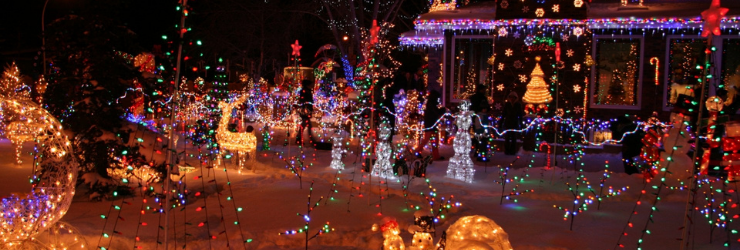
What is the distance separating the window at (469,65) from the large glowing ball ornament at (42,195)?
1283 centimetres

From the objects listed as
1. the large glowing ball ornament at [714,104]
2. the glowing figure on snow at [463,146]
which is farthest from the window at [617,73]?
the glowing figure on snow at [463,146]

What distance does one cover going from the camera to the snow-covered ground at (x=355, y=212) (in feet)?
21.0

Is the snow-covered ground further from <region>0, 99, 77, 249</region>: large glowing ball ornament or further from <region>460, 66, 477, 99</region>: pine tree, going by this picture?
<region>460, 66, 477, 99</region>: pine tree

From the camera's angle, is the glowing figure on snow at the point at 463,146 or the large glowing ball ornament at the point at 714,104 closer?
the large glowing ball ornament at the point at 714,104

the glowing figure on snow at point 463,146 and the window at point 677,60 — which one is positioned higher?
the window at point 677,60

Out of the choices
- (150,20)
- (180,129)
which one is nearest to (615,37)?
(180,129)

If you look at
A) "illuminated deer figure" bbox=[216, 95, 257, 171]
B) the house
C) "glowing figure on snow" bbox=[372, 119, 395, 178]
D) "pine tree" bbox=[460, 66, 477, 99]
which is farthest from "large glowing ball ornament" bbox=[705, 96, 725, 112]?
"pine tree" bbox=[460, 66, 477, 99]

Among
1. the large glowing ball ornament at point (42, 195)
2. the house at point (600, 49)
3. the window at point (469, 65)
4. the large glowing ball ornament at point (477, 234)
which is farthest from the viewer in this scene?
the window at point (469, 65)

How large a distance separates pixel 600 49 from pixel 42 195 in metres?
14.4

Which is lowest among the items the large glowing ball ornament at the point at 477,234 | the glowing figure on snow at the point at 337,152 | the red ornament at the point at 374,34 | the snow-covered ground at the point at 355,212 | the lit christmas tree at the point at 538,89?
the snow-covered ground at the point at 355,212

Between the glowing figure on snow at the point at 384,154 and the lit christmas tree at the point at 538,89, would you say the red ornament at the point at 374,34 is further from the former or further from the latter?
the lit christmas tree at the point at 538,89

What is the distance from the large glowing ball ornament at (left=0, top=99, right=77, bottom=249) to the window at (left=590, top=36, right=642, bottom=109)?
13.8 meters

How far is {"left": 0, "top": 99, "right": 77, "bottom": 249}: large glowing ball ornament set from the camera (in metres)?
5.12

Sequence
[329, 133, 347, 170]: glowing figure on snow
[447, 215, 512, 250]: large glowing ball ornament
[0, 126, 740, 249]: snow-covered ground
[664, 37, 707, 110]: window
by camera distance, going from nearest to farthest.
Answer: [447, 215, 512, 250]: large glowing ball ornament, [0, 126, 740, 249]: snow-covered ground, [329, 133, 347, 170]: glowing figure on snow, [664, 37, 707, 110]: window
